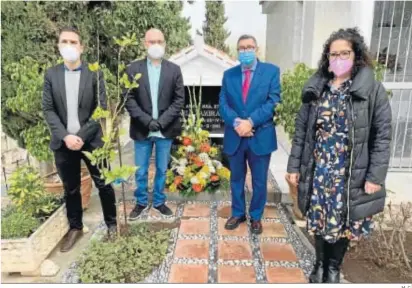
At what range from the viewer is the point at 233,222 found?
3.54 metres

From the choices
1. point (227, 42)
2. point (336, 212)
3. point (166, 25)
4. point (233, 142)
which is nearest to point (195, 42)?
point (166, 25)

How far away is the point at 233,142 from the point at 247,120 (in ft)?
0.94

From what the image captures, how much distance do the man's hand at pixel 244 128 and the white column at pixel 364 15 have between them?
182cm

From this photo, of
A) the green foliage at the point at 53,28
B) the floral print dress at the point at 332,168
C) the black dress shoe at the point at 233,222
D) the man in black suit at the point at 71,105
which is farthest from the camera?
the green foliage at the point at 53,28

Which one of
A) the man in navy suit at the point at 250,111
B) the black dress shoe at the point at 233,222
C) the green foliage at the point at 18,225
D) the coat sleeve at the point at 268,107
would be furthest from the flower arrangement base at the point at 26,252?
the coat sleeve at the point at 268,107

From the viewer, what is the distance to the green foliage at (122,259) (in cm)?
271

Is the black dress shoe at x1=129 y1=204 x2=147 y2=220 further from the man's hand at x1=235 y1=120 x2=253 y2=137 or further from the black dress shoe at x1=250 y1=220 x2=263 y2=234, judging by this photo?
the man's hand at x1=235 y1=120 x2=253 y2=137

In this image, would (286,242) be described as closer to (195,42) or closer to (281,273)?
(281,273)

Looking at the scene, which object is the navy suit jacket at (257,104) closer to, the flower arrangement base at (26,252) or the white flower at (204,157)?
the white flower at (204,157)

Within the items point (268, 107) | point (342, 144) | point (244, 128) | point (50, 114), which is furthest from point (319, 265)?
point (50, 114)

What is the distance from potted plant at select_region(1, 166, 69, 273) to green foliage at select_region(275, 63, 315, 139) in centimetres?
238

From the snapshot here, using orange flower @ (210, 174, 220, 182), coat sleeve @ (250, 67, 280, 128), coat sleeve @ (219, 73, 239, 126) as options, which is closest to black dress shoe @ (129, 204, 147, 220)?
orange flower @ (210, 174, 220, 182)

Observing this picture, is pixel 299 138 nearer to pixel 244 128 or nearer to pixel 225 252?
pixel 244 128

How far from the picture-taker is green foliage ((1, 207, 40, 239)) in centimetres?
286
